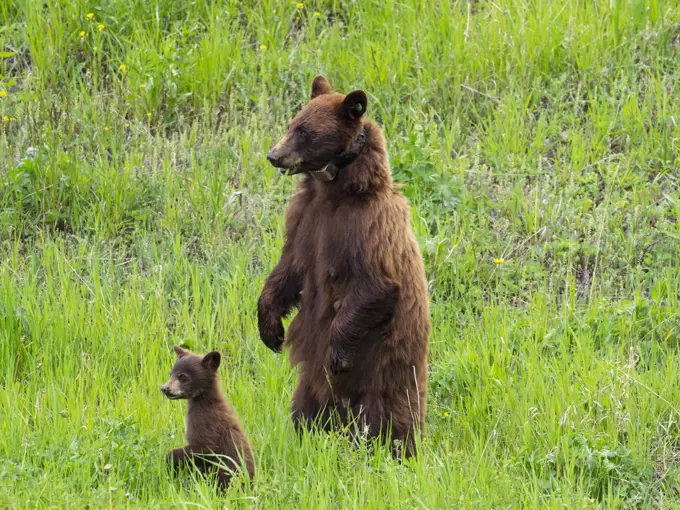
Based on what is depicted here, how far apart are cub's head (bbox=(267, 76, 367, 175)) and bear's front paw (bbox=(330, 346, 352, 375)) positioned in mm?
897

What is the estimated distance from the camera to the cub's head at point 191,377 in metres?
5.54

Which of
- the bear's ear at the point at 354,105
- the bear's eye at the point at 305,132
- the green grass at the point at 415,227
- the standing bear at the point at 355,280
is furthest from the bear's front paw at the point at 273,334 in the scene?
the bear's ear at the point at 354,105

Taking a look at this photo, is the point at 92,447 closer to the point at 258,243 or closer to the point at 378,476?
the point at 378,476

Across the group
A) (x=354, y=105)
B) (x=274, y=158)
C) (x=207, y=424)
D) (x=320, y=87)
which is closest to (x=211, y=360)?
(x=207, y=424)

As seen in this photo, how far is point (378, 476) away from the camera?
16.9 feet

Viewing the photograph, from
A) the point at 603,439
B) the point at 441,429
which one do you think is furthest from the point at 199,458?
the point at 603,439

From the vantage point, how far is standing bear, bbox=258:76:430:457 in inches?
222

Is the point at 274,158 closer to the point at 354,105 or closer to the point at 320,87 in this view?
the point at 354,105

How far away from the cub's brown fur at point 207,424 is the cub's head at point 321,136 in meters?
1.02

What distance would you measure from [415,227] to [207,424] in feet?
9.46

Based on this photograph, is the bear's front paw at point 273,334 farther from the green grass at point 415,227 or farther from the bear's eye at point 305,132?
the bear's eye at point 305,132

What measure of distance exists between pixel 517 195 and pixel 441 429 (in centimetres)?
247

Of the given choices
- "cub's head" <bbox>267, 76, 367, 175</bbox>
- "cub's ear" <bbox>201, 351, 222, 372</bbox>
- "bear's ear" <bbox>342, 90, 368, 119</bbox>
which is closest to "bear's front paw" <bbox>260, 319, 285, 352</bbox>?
"cub's ear" <bbox>201, 351, 222, 372</bbox>

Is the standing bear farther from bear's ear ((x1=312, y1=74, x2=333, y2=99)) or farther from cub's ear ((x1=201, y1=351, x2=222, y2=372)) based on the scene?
cub's ear ((x1=201, y1=351, x2=222, y2=372))
